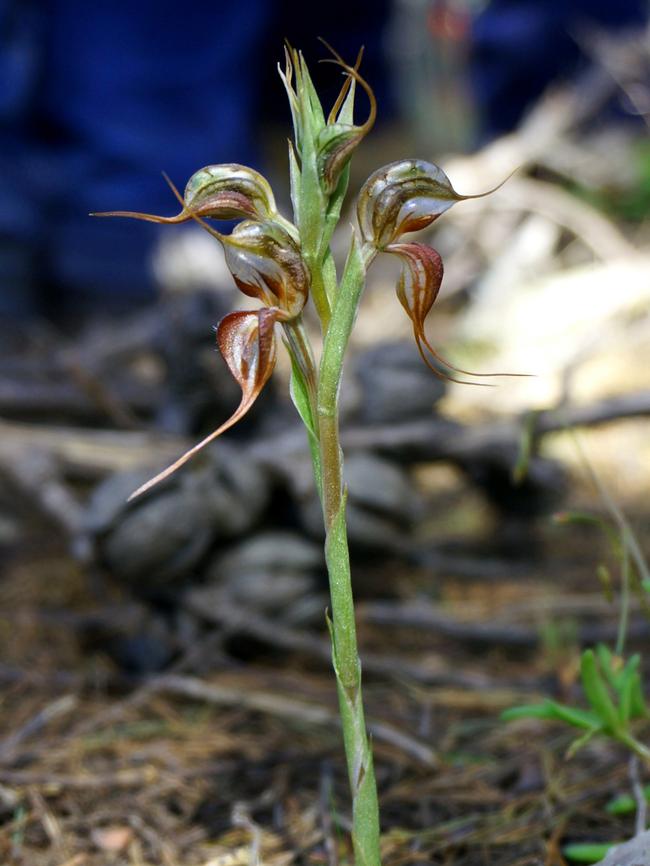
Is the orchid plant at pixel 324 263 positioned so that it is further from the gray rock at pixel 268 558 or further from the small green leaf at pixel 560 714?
the gray rock at pixel 268 558

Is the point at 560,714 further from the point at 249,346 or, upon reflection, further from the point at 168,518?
the point at 168,518

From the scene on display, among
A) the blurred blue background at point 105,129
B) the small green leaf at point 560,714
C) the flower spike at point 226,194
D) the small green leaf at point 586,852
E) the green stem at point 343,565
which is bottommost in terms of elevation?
the small green leaf at point 586,852

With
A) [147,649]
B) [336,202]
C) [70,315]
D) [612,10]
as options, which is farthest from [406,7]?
[336,202]

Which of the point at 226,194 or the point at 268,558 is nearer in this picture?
the point at 226,194

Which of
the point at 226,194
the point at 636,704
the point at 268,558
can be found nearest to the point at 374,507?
the point at 268,558

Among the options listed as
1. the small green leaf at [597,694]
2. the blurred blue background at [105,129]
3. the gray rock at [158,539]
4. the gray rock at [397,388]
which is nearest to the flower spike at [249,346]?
the small green leaf at [597,694]

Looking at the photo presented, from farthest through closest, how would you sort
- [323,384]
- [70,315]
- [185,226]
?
[70,315] → [185,226] → [323,384]

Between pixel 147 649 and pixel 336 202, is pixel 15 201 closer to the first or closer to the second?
pixel 147 649
